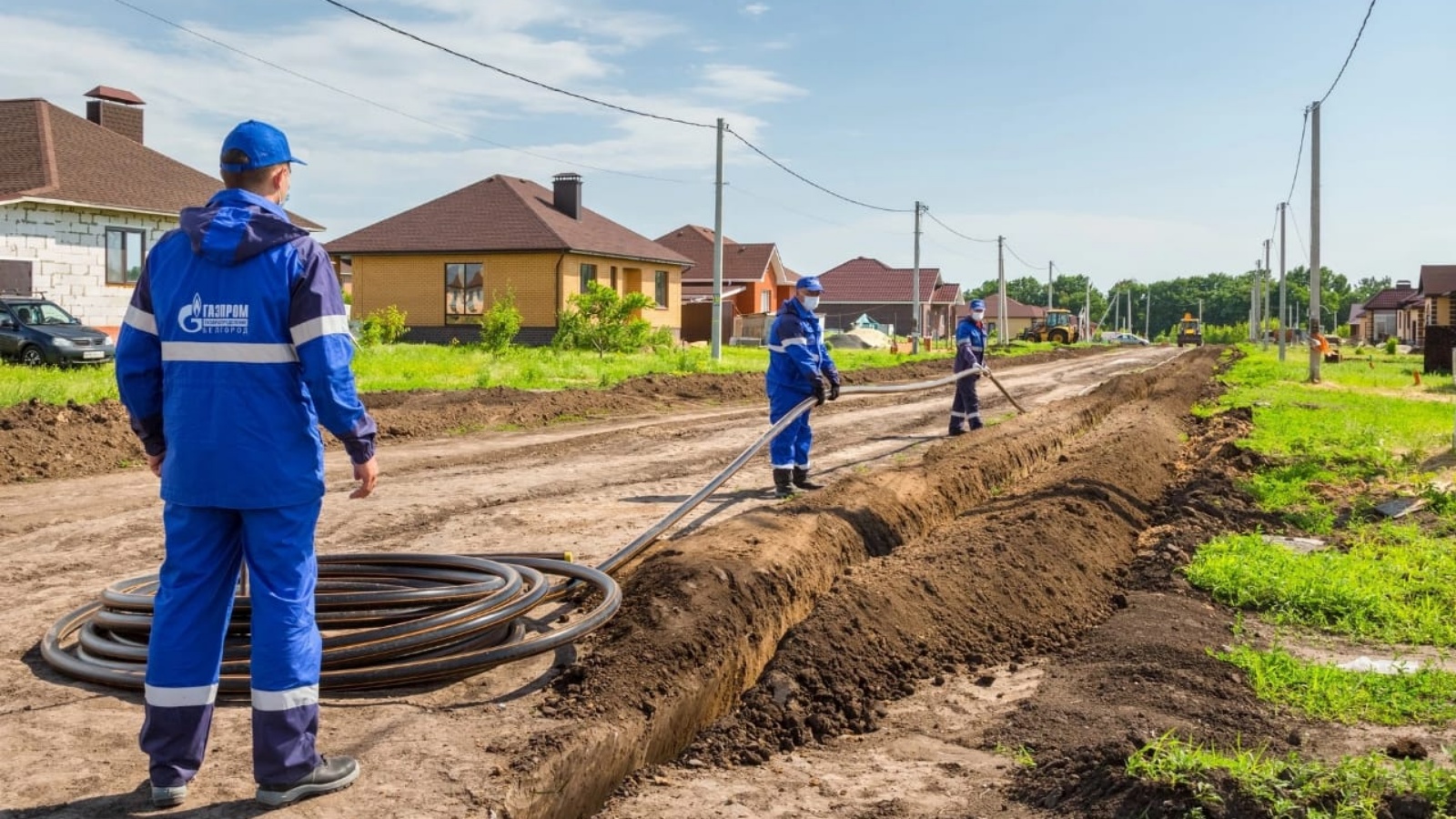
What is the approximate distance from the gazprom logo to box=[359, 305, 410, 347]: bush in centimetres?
2527

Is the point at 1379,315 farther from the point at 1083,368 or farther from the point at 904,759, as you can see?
the point at 904,759

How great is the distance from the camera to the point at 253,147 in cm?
387

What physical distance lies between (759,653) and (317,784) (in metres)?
2.85

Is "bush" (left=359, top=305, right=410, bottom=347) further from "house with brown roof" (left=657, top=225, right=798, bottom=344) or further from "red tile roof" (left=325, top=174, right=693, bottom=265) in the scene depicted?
"house with brown roof" (left=657, top=225, right=798, bottom=344)

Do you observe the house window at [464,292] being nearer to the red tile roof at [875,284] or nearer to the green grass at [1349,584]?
the green grass at [1349,584]

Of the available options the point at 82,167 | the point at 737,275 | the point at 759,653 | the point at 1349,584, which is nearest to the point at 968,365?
the point at 1349,584

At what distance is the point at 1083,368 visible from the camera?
38.9m

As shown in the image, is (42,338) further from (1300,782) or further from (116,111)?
(1300,782)

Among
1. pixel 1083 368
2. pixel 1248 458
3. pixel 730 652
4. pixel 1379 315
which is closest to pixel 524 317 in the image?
pixel 1083 368

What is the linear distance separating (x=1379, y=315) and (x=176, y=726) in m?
96.4

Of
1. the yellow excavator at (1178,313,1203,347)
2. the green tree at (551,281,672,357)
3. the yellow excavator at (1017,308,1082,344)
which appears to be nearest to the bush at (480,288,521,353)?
the green tree at (551,281,672,357)

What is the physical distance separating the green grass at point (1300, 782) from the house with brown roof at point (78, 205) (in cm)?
2281

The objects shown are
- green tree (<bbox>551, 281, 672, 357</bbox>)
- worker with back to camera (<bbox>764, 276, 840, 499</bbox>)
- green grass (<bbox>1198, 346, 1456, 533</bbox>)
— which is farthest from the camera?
green tree (<bbox>551, 281, 672, 357</bbox>)

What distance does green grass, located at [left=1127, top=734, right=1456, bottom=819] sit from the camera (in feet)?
12.2
